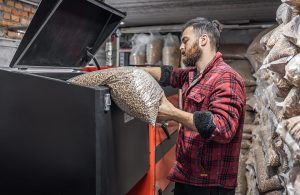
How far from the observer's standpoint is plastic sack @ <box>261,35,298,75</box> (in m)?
1.44

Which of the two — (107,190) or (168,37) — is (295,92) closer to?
(107,190)

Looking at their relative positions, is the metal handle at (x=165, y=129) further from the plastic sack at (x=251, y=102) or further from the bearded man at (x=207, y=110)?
the plastic sack at (x=251, y=102)

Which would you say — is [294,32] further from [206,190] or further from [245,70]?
[245,70]

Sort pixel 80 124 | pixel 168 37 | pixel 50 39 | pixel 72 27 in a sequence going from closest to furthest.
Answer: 1. pixel 80 124
2. pixel 50 39
3. pixel 72 27
4. pixel 168 37

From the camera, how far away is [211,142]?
155 centimetres

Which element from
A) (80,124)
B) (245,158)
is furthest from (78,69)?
(245,158)

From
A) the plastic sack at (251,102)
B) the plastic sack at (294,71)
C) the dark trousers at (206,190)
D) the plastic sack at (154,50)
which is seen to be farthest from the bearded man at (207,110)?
the plastic sack at (154,50)

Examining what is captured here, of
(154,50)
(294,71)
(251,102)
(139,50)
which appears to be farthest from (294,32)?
(139,50)

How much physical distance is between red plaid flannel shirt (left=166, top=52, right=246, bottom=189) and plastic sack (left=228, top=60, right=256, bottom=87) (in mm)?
2336

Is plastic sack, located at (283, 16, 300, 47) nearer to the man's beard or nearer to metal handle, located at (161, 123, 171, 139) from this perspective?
the man's beard

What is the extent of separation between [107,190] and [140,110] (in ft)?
0.92

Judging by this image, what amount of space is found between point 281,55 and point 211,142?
53 cm

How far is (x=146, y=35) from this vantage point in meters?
4.34

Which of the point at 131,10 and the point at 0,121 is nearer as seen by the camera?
the point at 0,121
